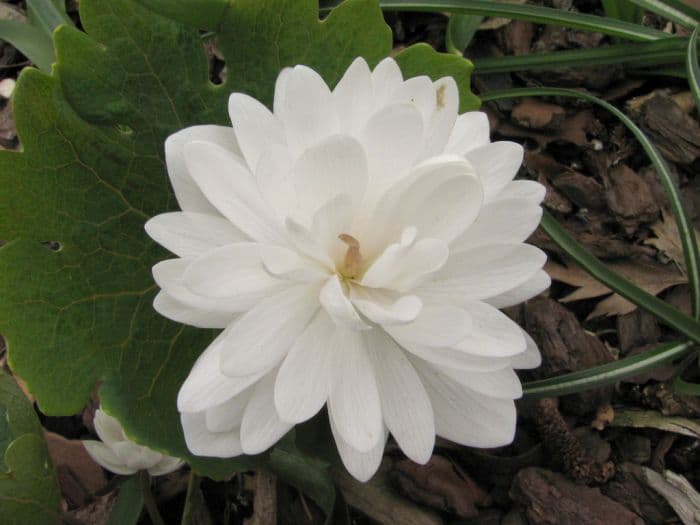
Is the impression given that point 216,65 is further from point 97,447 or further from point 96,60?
point 97,447

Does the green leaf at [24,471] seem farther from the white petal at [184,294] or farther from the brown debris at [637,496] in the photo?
the brown debris at [637,496]

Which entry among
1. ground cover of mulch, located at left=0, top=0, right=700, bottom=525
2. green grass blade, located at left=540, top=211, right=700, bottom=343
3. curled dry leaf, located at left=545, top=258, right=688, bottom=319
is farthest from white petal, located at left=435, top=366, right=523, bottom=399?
curled dry leaf, located at left=545, top=258, right=688, bottom=319

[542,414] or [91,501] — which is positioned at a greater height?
[542,414]

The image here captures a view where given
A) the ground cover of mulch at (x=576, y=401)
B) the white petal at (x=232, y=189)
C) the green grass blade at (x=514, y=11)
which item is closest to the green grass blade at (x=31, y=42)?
the ground cover of mulch at (x=576, y=401)

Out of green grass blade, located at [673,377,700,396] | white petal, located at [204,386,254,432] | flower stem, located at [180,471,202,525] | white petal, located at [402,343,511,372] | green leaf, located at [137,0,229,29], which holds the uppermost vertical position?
green leaf, located at [137,0,229,29]

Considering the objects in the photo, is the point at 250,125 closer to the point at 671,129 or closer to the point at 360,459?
the point at 360,459

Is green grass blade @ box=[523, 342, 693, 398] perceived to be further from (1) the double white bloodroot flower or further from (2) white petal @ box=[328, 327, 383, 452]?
(2) white petal @ box=[328, 327, 383, 452]

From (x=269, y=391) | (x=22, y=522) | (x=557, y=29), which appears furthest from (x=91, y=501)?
(x=557, y=29)

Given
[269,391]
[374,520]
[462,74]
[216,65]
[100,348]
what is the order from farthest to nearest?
1. [216,65]
2. [374,520]
3. [462,74]
4. [100,348]
5. [269,391]
